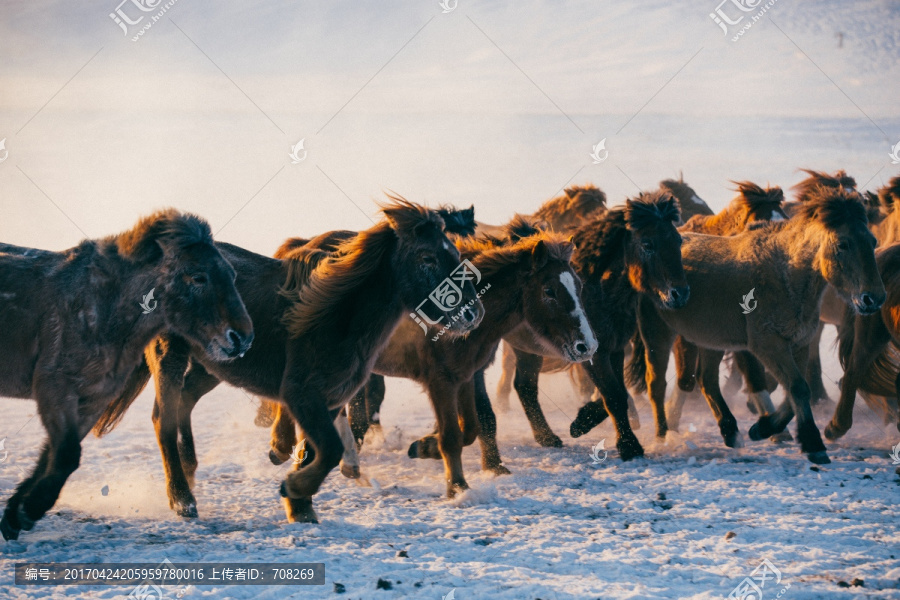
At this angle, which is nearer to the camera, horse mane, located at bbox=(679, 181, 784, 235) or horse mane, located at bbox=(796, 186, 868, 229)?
horse mane, located at bbox=(796, 186, 868, 229)

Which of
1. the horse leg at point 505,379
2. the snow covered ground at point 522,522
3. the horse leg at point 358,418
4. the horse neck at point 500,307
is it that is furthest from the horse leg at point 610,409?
the horse leg at point 505,379

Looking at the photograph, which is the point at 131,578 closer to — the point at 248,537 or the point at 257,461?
the point at 248,537

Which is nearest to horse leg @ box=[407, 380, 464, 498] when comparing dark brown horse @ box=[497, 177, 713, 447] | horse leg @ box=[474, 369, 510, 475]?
horse leg @ box=[474, 369, 510, 475]

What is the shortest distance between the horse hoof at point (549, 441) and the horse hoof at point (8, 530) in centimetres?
530

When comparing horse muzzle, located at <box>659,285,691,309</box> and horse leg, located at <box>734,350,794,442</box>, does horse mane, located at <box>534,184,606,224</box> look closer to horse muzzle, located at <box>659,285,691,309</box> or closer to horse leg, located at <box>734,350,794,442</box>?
horse leg, located at <box>734,350,794,442</box>

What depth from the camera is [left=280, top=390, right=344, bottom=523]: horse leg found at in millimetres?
6336

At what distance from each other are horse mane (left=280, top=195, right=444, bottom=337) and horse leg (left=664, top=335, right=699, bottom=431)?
459cm

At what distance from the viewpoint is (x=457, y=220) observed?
31.5 feet

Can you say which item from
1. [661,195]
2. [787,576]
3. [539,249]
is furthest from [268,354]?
[661,195]

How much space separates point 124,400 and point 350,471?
6.71 ft

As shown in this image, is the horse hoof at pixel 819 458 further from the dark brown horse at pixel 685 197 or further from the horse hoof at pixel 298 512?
the dark brown horse at pixel 685 197

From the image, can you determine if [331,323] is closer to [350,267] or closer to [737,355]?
[350,267]

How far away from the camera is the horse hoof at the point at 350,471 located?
8.27 m

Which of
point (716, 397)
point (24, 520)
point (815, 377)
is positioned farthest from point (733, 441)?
point (24, 520)
